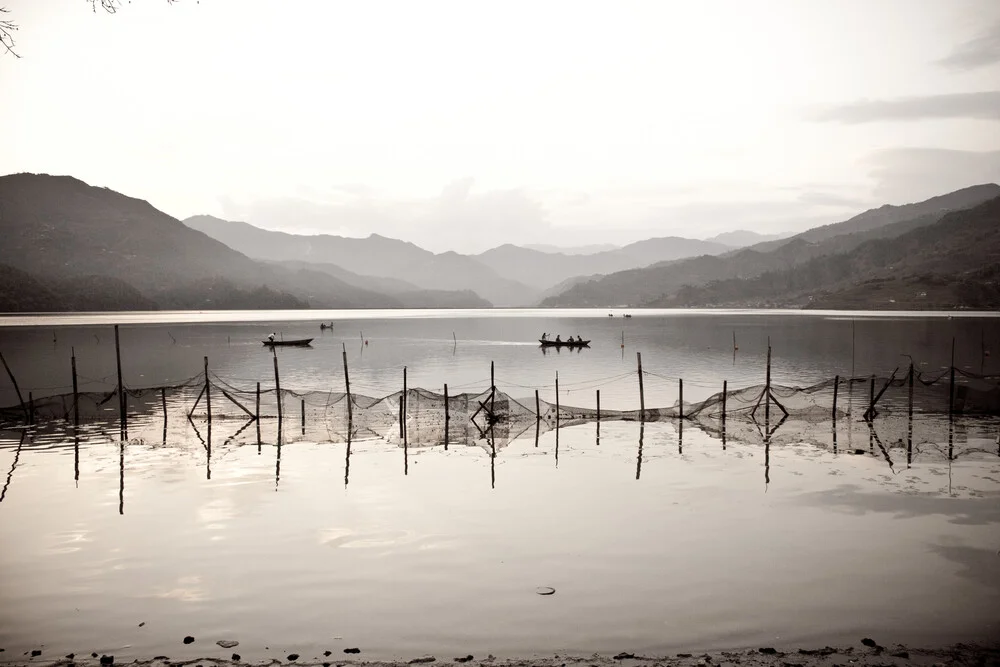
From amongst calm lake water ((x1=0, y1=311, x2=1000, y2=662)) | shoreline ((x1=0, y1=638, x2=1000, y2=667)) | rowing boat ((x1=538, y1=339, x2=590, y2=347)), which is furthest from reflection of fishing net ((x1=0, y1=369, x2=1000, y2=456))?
rowing boat ((x1=538, y1=339, x2=590, y2=347))

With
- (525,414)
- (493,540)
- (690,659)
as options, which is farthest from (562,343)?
(690,659)

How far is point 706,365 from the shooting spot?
270 ft

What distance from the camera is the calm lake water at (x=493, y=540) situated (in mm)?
12625

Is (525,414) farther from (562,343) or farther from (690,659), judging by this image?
(562,343)

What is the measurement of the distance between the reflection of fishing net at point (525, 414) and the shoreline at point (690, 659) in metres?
20.2

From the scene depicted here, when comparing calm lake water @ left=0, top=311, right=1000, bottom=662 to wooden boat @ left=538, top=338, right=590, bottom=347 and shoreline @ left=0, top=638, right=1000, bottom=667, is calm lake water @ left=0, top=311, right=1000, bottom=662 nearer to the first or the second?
Answer: shoreline @ left=0, top=638, right=1000, bottom=667

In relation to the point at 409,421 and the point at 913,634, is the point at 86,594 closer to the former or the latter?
the point at 913,634

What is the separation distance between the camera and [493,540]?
17906mm

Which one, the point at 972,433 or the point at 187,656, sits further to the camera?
the point at 972,433

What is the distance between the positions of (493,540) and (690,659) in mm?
7312

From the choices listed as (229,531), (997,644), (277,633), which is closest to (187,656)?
(277,633)

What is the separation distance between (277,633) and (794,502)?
15804 millimetres

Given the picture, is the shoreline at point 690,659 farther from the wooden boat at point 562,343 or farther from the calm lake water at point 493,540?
the wooden boat at point 562,343

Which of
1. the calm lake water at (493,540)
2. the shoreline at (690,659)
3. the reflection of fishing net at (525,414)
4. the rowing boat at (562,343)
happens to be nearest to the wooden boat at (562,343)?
the rowing boat at (562,343)
